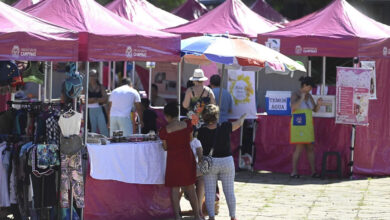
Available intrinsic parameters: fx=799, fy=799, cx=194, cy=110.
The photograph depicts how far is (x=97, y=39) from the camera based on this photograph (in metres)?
8.86

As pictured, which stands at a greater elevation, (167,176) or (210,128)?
(210,128)

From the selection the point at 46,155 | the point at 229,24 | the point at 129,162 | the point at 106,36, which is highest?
the point at 229,24

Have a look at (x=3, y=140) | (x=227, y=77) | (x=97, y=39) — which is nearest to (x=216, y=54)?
(x=97, y=39)

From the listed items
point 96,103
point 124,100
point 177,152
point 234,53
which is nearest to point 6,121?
point 177,152

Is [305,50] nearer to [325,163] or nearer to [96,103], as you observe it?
[325,163]

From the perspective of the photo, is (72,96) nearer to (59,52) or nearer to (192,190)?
(59,52)

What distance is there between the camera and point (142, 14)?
1833 centimetres

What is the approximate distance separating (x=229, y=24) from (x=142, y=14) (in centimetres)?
248

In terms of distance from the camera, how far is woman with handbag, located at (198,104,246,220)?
30.6 feet

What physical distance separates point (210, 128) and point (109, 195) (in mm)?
1417

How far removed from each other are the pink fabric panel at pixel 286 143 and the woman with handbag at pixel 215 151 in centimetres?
505

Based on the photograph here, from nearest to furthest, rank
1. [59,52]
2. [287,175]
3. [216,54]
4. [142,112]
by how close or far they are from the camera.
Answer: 1. [59,52]
2. [216,54]
3. [142,112]
4. [287,175]

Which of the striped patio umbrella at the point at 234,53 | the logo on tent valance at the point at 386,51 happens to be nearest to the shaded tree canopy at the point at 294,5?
the logo on tent valance at the point at 386,51

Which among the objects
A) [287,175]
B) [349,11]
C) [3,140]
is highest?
[349,11]
